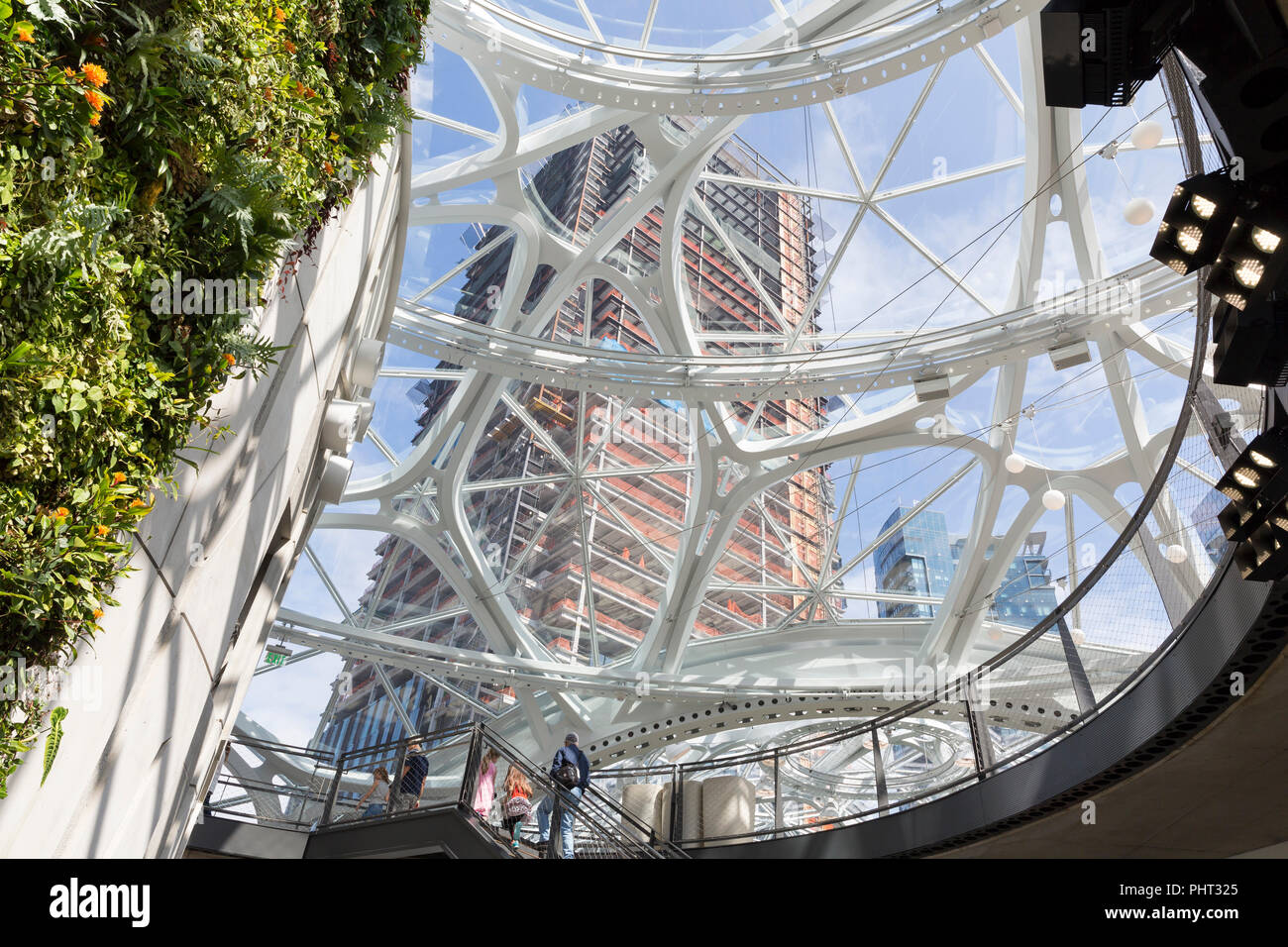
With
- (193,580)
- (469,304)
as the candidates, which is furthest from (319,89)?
(469,304)

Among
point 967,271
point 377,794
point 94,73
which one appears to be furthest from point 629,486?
point 94,73

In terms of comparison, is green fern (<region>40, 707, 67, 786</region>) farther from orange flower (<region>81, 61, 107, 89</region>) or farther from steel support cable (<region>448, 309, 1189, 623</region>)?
steel support cable (<region>448, 309, 1189, 623</region>)

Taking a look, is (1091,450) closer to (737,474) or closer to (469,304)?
(737,474)

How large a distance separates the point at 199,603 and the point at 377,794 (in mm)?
8643

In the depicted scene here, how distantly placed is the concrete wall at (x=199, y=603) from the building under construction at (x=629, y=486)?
13.4 metres

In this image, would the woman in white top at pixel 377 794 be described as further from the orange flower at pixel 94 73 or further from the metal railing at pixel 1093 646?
the orange flower at pixel 94 73

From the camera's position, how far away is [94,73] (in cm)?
274

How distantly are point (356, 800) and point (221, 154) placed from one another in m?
11.2

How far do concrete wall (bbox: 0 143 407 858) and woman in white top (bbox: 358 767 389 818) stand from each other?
5.47 m

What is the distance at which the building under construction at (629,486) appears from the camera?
20.7 meters

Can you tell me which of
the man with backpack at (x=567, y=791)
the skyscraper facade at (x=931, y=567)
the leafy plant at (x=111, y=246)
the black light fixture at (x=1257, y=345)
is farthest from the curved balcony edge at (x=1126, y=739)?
the skyscraper facade at (x=931, y=567)

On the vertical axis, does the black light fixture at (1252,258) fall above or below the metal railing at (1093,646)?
above

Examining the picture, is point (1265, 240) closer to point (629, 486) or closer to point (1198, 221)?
point (1198, 221)
